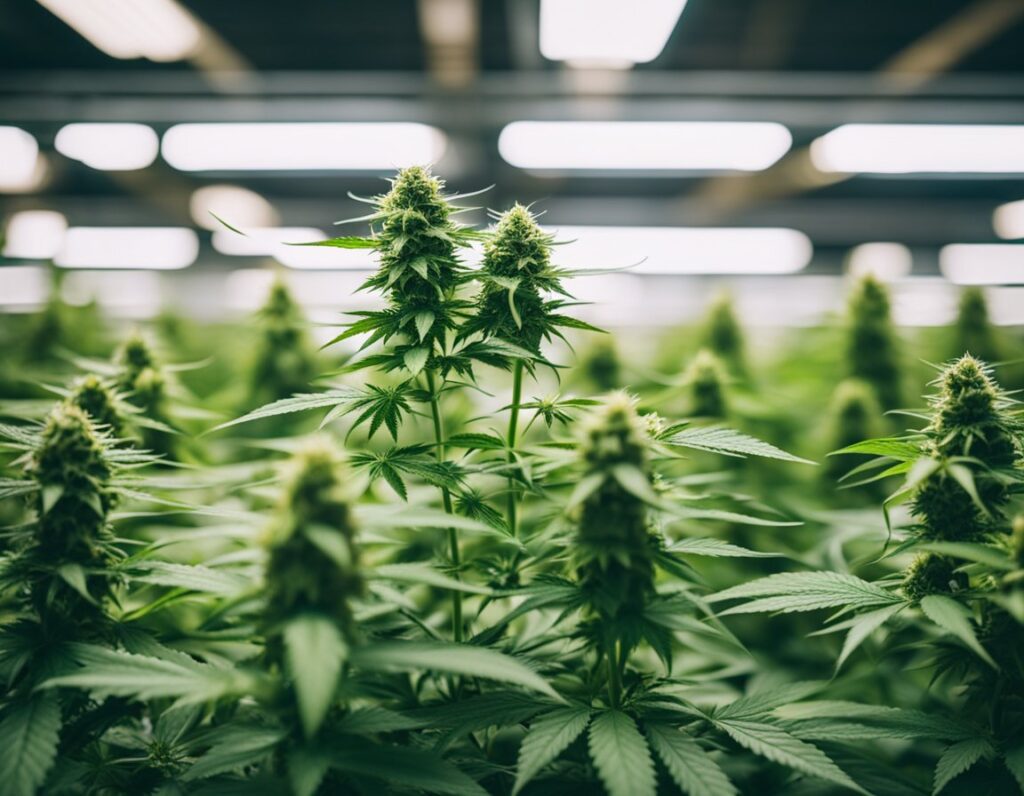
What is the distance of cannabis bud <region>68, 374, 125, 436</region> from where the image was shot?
4.03 feet

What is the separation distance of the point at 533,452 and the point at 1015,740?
2.86ft

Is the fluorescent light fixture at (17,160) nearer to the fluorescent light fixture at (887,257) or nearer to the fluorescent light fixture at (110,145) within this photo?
the fluorescent light fixture at (110,145)

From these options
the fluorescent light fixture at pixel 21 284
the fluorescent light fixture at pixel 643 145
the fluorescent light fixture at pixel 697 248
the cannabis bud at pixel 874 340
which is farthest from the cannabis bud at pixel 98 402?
the fluorescent light fixture at pixel 697 248

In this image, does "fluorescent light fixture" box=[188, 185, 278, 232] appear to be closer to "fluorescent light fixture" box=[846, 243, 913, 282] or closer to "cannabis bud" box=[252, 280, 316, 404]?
"cannabis bud" box=[252, 280, 316, 404]

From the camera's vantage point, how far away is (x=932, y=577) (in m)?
1.03

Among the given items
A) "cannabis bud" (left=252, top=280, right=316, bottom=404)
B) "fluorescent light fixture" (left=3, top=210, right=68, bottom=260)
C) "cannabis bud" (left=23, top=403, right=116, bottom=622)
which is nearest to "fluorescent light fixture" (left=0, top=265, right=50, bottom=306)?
"fluorescent light fixture" (left=3, top=210, right=68, bottom=260)

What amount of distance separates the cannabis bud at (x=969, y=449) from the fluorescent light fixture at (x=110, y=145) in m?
4.23

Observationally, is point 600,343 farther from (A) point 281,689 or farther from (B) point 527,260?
(A) point 281,689

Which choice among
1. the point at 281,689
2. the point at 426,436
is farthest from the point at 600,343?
the point at 281,689

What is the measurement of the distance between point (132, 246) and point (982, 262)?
7426 mm

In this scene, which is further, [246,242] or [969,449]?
[246,242]

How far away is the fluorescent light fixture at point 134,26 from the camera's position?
2818 millimetres

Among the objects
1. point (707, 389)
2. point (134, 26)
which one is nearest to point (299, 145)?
point (134, 26)

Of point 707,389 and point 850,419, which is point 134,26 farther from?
point 850,419
